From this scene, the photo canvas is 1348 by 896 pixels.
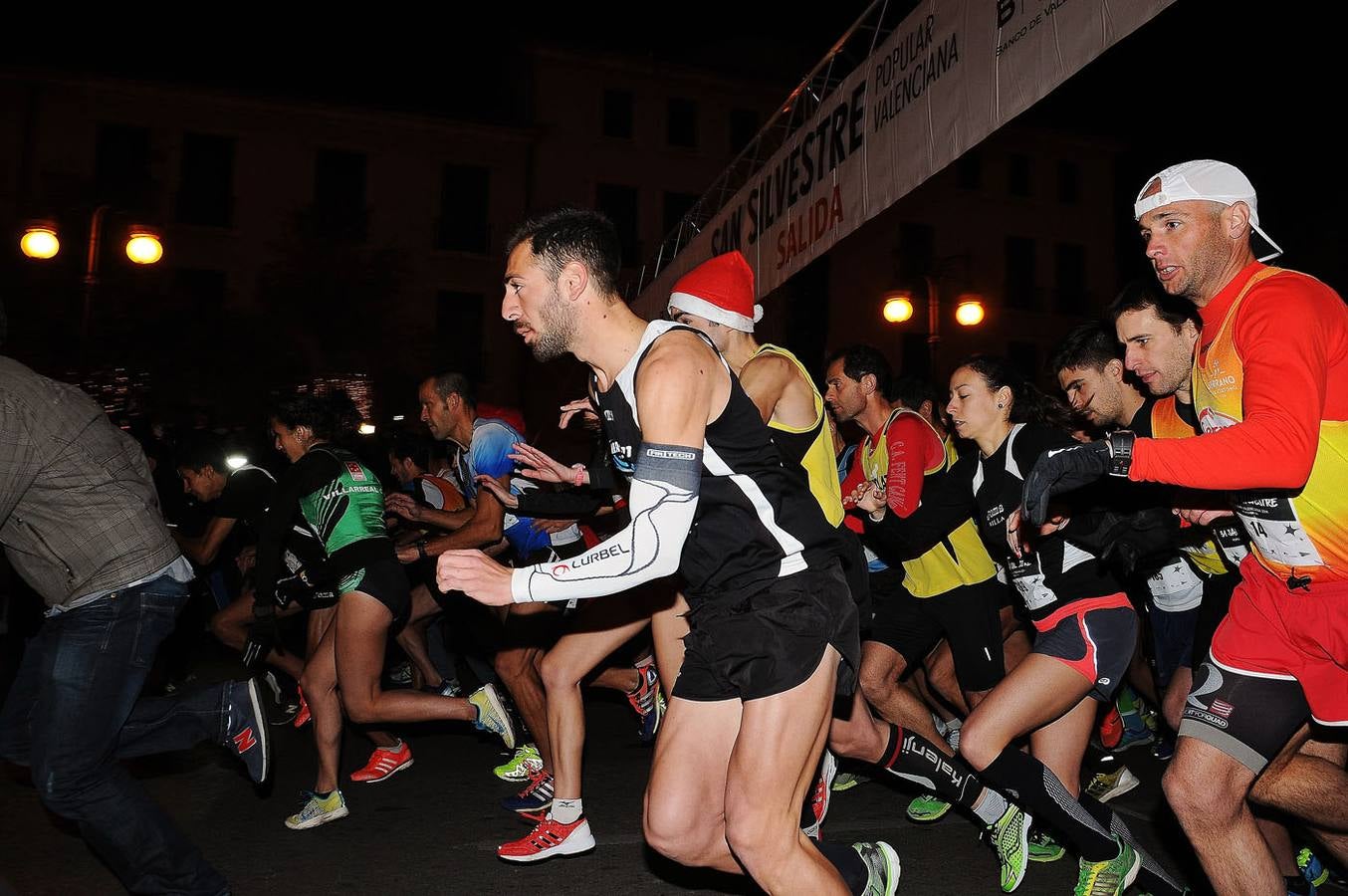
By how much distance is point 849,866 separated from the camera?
3.06m

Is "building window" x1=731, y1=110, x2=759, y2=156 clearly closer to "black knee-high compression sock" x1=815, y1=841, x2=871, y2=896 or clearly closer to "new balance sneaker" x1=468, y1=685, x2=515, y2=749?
"new balance sneaker" x1=468, y1=685, x2=515, y2=749

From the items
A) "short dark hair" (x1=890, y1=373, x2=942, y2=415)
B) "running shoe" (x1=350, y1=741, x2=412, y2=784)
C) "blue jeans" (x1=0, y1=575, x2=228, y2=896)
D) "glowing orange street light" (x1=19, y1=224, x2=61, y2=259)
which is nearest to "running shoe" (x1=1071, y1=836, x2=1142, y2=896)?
"blue jeans" (x1=0, y1=575, x2=228, y2=896)

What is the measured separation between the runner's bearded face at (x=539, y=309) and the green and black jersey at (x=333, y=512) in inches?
96.6

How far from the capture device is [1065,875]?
4152mm

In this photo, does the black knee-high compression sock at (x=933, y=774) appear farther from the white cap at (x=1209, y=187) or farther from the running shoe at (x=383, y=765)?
the running shoe at (x=383, y=765)

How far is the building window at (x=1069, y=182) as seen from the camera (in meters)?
33.2

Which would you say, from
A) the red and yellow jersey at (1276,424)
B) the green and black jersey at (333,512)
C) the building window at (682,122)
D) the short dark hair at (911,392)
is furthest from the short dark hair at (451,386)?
the building window at (682,122)

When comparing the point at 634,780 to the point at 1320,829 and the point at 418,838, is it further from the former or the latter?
the point at 1320,829

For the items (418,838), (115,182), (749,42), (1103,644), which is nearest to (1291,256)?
(1103,644)

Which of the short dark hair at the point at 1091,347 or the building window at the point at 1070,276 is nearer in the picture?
the short dark hair at the point at 1091,347

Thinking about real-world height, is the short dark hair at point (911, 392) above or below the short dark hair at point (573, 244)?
above

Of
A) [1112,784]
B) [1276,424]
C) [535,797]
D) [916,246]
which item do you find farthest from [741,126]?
[1276,424]

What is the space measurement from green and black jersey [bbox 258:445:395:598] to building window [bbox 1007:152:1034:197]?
101 feet

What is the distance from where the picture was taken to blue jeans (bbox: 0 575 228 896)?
11.0 ft
